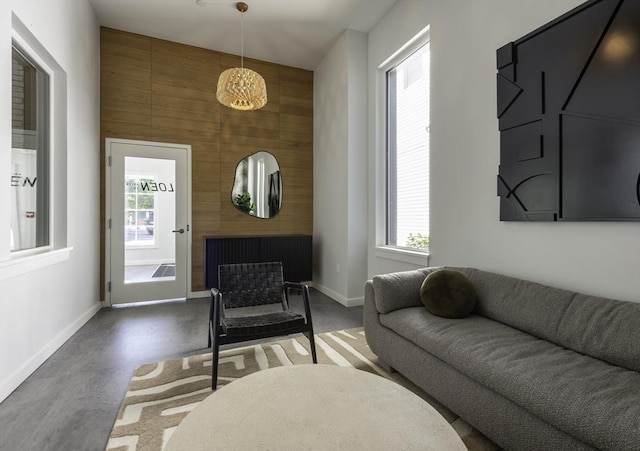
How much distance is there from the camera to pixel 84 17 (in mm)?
3328

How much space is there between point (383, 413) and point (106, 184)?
415 centimetres

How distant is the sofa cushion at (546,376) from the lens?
3.47ft

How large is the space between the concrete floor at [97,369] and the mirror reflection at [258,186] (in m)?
1.50

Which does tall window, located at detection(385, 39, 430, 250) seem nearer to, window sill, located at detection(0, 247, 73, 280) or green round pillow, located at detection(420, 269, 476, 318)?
green round pillow, located at detection(420, 269, 476, 318)

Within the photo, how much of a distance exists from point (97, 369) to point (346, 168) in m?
3.10

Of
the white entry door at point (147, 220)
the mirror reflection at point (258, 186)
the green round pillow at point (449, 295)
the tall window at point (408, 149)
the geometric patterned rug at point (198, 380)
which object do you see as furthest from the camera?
the mirror reflection at point (258, 186)

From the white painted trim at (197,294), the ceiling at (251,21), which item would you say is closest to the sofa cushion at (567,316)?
the ceiling at (251,21)

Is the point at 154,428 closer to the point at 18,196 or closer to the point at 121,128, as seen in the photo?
the point at 18,196

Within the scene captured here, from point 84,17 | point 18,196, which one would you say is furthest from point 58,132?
point 84,17

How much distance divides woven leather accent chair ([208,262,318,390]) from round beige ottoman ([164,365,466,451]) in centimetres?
75

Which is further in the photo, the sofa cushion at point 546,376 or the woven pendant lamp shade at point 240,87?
the woven pendant lamp shade at point 240,87

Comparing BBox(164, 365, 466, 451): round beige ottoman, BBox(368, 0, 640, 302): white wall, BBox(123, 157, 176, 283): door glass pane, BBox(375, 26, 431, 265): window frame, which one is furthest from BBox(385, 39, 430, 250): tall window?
BBox(123, 157, 176, 283): door glass pane

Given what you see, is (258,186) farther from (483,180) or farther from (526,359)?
(526,359)

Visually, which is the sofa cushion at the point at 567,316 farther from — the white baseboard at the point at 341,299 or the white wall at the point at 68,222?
the white wall at the point at 68,222
